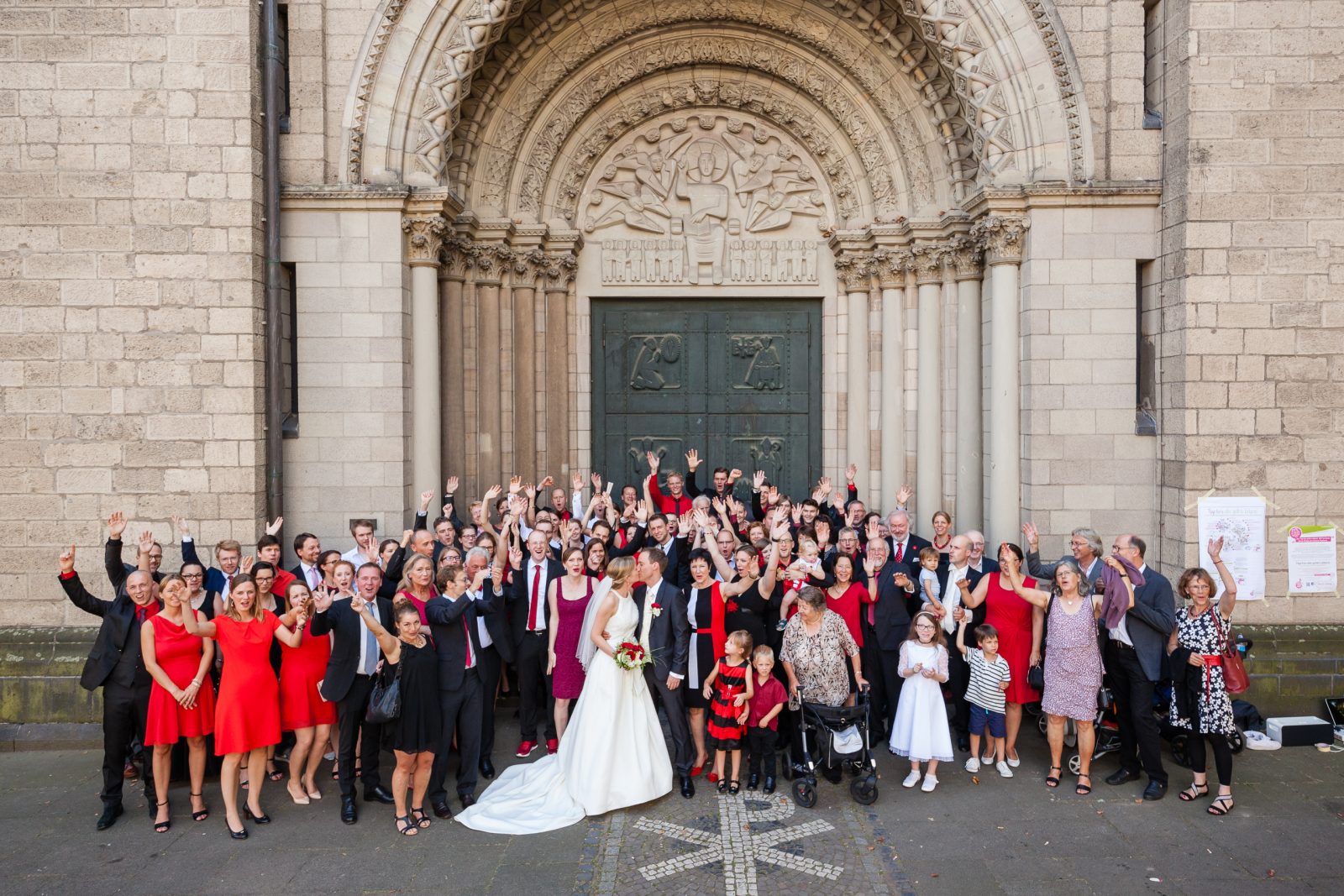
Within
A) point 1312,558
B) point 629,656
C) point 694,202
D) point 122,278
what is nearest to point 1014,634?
point 629,656

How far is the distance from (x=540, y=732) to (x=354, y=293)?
4947 mm

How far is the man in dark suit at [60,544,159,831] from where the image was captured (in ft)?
22.1

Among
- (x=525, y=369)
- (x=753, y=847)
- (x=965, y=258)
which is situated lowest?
(x=753, y=847)

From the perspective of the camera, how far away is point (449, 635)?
22.0 feet

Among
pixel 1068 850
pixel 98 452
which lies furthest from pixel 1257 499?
pixel 98 452

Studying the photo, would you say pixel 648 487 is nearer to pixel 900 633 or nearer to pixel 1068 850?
pixel 900 633

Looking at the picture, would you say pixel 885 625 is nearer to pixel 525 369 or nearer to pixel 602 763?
pixel 602 763

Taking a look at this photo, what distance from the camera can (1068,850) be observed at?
6.26 meters

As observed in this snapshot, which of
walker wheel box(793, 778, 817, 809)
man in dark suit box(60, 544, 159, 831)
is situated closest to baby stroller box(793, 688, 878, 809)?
walker wheel box(793, 778, 817, 809)

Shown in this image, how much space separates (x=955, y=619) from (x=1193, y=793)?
213 cm

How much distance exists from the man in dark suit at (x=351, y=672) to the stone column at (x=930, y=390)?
23.8ft

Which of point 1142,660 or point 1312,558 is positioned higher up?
point 1312,558

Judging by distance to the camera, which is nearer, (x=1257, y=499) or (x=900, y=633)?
(x=900, y=633)

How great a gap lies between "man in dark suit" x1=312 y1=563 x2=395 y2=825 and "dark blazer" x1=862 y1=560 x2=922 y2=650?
4021mm
